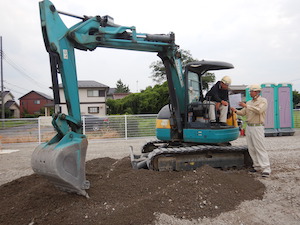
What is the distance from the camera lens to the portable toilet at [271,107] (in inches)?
511

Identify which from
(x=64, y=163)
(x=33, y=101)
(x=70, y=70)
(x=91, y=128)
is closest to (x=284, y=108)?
(x=91, y=128)

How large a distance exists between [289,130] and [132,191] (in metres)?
11.8

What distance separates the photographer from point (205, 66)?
5438 mm

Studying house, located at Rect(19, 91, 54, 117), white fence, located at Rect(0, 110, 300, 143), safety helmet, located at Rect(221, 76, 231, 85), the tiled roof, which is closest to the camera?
safety helmet, located at Rect(221, 76, 231, 85)

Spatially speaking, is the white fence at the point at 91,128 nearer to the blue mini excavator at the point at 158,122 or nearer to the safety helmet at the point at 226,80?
the blue mini excavator at the point at 158,122

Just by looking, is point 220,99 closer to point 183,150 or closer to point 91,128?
point 183,150

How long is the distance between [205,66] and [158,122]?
165 cm

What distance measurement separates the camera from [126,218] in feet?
10.3

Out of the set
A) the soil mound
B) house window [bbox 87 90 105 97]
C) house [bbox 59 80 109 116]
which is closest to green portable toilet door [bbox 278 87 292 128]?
the soil mound

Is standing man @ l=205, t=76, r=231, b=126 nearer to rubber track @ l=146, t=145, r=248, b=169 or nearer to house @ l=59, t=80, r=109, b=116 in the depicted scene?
rubber track @ l=146, t=145, r=248, b=169

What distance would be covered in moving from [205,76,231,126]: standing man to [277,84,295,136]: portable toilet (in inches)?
358

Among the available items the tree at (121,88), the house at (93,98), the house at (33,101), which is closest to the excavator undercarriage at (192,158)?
the house at (93,98)

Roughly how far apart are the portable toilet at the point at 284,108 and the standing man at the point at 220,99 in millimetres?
9090

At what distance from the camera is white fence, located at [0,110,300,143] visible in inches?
470
